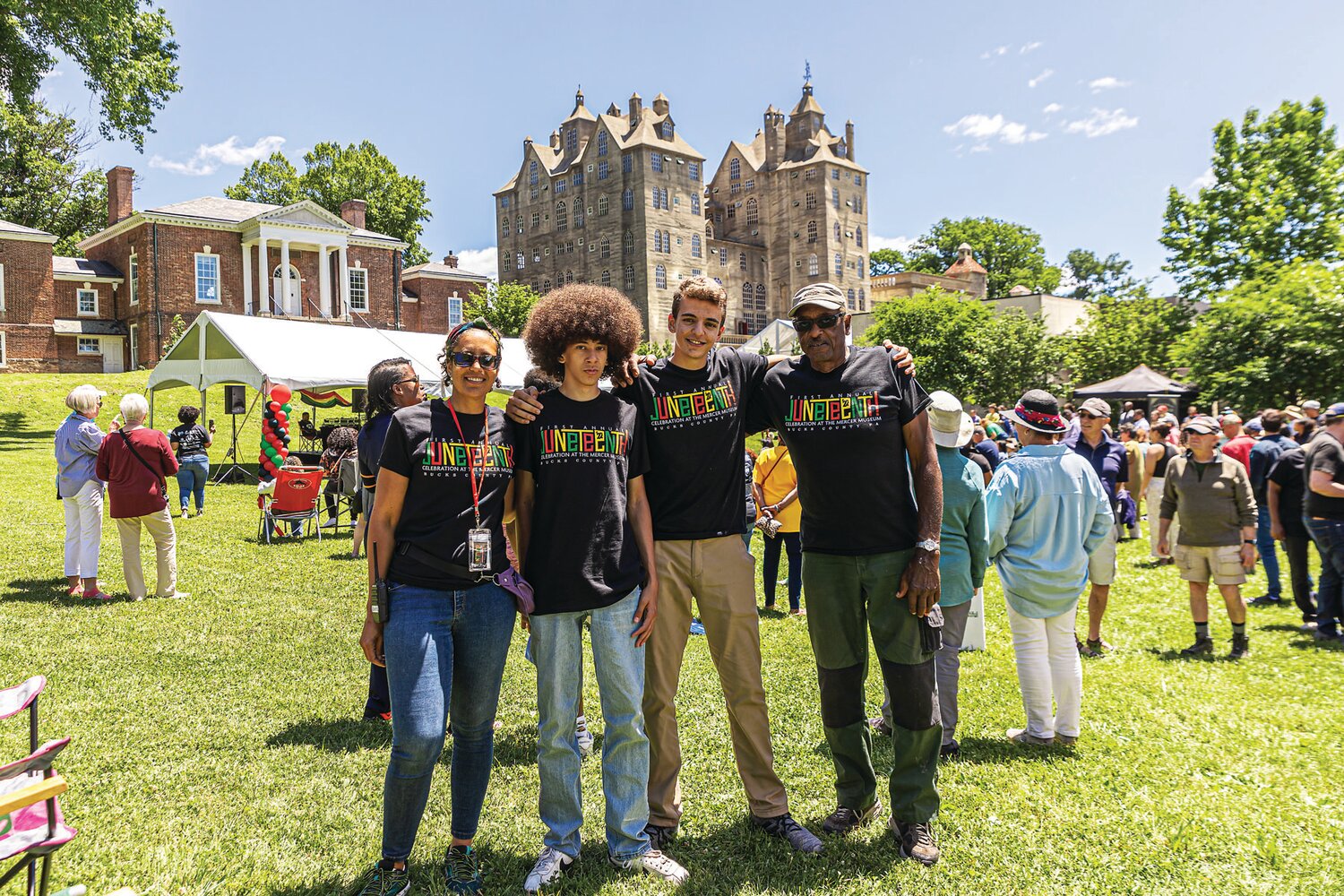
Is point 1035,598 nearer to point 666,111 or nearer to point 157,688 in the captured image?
point 157,688

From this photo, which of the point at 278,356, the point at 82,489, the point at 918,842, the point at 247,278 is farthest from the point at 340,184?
the point at 918,842

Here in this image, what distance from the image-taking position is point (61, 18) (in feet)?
70.9

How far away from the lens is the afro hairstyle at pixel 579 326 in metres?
3.57

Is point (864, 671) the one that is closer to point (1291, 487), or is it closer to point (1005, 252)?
point (1291, 487)

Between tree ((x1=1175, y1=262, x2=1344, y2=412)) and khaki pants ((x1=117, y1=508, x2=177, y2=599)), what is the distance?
2291cm

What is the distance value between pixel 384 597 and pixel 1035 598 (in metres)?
3.89

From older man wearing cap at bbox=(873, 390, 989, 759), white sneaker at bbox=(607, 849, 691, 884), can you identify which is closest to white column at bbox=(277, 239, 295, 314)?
older man wearing cap at bbox=(873, 390, 989, 759)

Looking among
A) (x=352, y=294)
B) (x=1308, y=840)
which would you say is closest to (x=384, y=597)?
(x=1308, y=840)

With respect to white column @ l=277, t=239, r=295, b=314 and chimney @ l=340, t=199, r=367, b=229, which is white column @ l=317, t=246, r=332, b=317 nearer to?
white column @ l=277, t=239, r=295, b=314

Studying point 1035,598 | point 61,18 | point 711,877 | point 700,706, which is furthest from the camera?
point 61,18

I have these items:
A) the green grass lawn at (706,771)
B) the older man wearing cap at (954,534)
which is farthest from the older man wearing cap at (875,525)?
the older man wearing cap at (954,534)

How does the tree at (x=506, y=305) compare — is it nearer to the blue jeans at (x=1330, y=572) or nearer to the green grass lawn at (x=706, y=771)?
the green grass lawn at (x=706, y=771)

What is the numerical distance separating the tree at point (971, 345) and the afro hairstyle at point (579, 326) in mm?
42993

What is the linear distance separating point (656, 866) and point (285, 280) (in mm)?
45720
